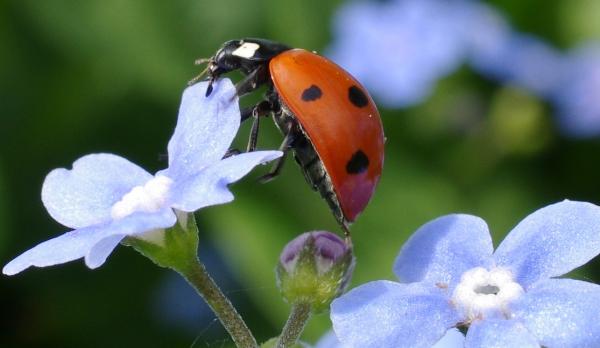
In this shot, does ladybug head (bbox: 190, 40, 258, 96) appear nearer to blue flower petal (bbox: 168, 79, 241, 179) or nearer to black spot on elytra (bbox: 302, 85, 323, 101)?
black spot on elytra (bbox: 302, 85, 323, 101)

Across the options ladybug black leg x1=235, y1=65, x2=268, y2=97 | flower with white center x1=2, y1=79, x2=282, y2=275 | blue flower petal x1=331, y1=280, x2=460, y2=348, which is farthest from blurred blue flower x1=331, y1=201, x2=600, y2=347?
ladybug black leg x1=235, y1=65, x2=268, y2=97

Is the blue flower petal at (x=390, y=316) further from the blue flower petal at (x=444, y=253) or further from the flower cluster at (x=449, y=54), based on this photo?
the flower cluster at (x=449, y=54)

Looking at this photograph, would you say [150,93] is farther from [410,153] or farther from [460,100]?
[460,100]

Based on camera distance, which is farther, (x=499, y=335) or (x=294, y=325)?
(x=294, y=325)

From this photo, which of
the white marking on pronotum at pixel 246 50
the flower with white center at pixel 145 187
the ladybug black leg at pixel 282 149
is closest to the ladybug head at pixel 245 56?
the white marking on pronotum at pixel 246 50

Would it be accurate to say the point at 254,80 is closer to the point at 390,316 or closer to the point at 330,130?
the point at 330,130

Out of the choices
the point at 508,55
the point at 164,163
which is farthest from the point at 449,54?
the point at 164,163
